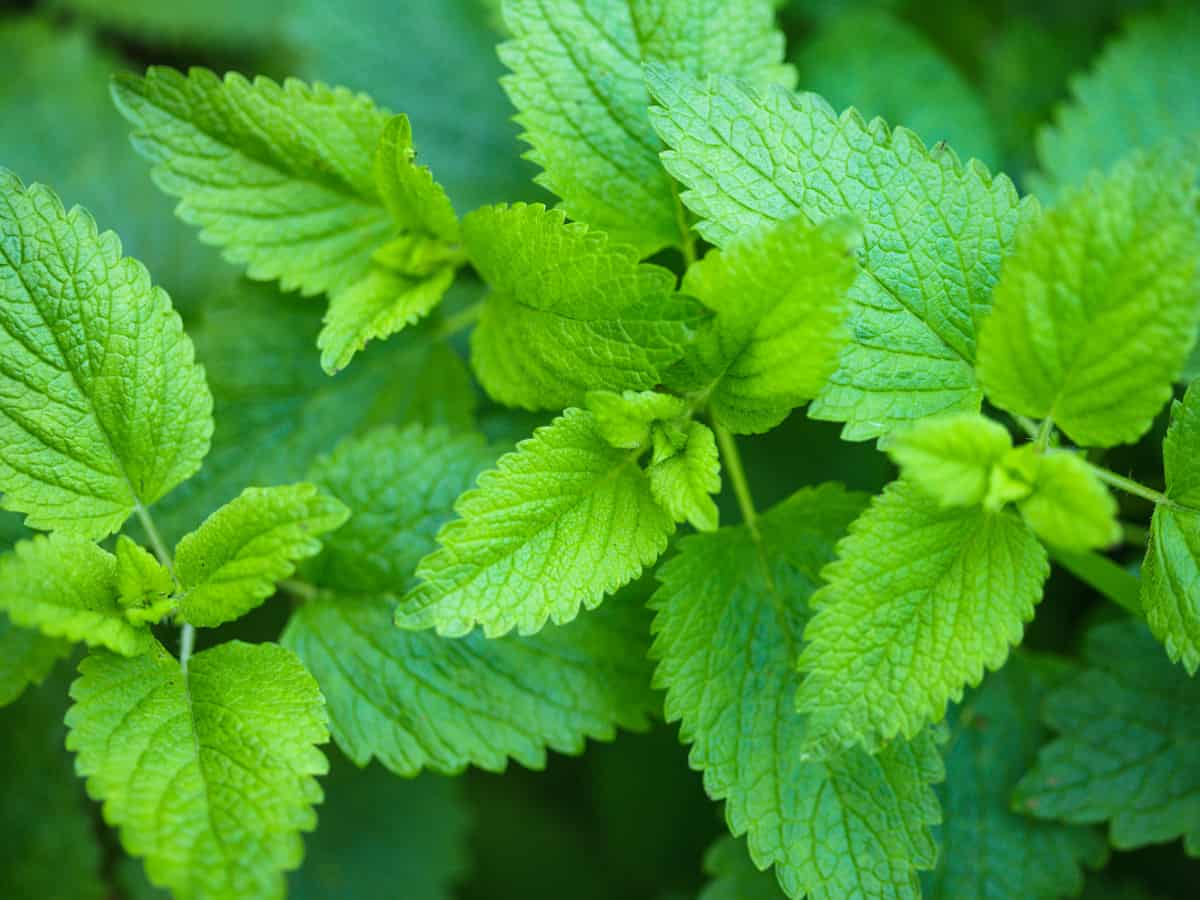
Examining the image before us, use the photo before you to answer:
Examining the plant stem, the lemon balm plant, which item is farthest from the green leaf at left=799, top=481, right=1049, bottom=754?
the plant stem

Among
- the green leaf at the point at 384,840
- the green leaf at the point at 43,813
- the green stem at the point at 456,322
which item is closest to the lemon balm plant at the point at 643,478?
the green stem at the point at 456,322

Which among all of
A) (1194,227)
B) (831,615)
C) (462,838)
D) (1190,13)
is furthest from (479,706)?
(1190,13)

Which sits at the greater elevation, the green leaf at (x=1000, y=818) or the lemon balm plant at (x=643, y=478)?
the lemon balm plant at (x=643, y=478)

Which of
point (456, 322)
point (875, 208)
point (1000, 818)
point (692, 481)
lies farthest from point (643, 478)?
point (1000, 818)

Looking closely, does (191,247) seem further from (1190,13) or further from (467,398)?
(1190,13)

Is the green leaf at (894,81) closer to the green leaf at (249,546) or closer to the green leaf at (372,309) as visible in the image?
the green leaf at (372,309)

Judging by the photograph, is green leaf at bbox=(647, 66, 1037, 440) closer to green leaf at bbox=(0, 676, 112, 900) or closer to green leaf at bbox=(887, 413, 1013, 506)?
green leaf at bbox=(887, 413, 1013, 506)
